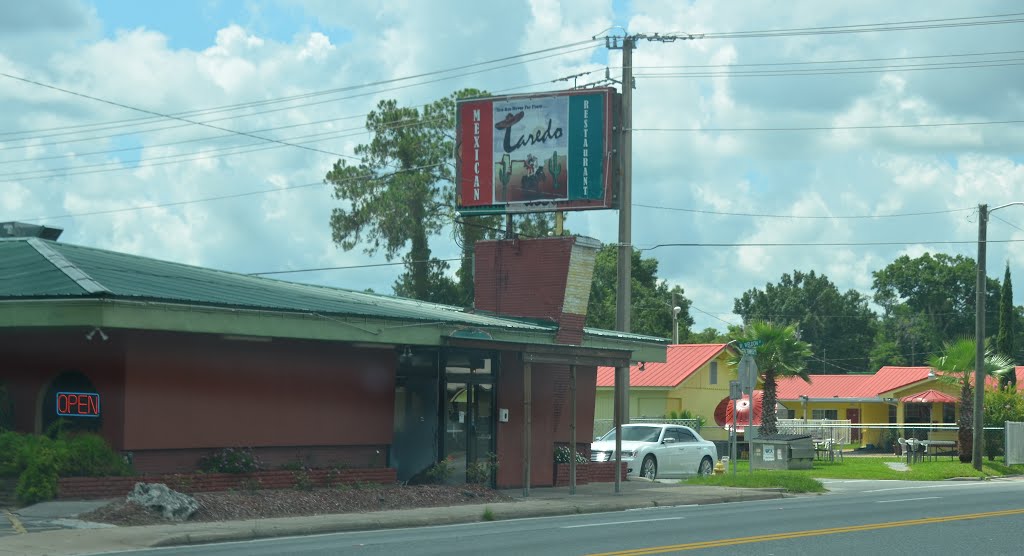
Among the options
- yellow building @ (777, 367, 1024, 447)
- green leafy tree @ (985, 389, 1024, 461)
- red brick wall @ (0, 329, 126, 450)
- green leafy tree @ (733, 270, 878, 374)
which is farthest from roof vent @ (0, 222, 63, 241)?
green leafy tree @ (733, 270, 878, 374)

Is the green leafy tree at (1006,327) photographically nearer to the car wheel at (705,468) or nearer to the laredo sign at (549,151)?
the car wheel at (705,468)

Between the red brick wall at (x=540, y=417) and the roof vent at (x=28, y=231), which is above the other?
the roof vent at (x=28, y=231)

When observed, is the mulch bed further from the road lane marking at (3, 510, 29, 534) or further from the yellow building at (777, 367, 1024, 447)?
the yellow building at (777, 367, 1024, 447)

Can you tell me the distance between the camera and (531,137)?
3195 centimetres

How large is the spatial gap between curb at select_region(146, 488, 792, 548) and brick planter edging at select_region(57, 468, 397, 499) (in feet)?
8.22

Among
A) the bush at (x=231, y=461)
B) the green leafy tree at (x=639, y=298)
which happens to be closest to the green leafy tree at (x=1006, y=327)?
the green leafy tree at (x=639, y=298)

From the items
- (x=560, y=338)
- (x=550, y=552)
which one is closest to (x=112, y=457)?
(x=550, y=552)

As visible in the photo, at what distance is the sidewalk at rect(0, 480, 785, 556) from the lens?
15922mm

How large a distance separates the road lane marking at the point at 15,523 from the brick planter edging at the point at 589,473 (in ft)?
43.2

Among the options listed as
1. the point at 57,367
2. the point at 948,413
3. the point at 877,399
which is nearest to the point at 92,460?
the point at 57,367

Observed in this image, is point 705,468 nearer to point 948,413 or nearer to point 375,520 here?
point 375,520

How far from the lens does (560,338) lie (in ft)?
92.1

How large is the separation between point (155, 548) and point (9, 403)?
6.55 metres

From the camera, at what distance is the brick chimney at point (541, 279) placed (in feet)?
94.0
